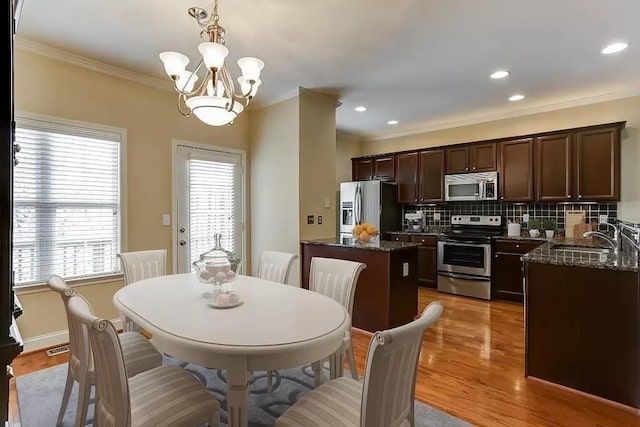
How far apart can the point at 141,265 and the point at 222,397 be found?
1.25 m

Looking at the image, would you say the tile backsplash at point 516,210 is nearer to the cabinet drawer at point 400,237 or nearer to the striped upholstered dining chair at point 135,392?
the cabinet drawer at point 400,237

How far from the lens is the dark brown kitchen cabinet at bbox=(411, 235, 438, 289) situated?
17.2 feet

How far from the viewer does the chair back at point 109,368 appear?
114cm

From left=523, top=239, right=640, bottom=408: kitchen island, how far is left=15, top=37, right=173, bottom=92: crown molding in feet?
12.8

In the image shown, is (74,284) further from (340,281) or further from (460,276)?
(460,276)

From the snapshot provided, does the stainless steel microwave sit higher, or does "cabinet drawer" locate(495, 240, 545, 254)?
the stainless steel microwave

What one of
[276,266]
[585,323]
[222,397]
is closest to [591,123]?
[585,323]

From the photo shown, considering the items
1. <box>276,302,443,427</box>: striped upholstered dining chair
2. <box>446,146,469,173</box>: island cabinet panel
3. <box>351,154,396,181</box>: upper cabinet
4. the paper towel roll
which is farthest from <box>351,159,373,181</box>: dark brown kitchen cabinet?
<box>276,302,443,427</box>: striped upholstered dining chair

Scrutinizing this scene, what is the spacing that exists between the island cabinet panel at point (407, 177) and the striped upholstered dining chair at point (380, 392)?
4.61 metres

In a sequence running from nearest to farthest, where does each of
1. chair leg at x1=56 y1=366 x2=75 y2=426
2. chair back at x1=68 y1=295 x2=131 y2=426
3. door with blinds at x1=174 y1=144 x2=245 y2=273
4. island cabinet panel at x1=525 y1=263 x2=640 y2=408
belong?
chair back at x1=68 y1=295 x2=131 y2=426
chair leg at x1=56 y1=366 x2=75 y2=426
island cabinet panel at x1=525 y1=263 x2=640 y2=408
door with blinds at x1=174 y1=144 x2=245 y2=273

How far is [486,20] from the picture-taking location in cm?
257

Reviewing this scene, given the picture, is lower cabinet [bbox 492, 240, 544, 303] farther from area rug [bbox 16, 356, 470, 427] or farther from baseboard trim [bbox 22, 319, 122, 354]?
baseboard trim [bbox 22, 319, 122, 354]

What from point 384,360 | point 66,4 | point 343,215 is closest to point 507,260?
point 343,215

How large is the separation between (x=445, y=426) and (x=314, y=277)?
1.18 metres
